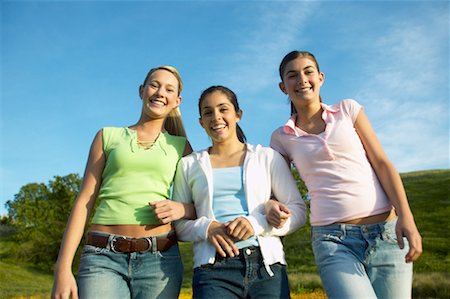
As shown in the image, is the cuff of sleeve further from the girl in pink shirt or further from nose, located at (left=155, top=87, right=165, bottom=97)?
nose, located at (left=155, top=87, right=165, bottom=97)

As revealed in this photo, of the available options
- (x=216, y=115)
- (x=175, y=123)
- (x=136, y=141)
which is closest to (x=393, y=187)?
(x=216, y=115)

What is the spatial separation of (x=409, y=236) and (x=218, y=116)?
2057mm

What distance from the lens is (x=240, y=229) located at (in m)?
3.74

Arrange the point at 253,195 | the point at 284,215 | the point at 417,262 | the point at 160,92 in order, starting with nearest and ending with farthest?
the point at 284,215 < the point at 253,195 < the point at 160,92 < the point at 417,262

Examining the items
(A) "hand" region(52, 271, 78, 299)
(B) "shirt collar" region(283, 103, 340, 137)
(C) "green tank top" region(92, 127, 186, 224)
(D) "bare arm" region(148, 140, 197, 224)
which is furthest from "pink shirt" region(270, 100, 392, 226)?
(A) "hand" region(52, 271, 78, 299)

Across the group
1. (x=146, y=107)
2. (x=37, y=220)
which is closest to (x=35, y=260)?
(x=37, y=220)

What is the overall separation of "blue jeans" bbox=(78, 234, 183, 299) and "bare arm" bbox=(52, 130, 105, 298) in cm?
13

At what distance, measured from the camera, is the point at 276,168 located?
4.26 metres

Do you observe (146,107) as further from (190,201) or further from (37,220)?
(37,220)

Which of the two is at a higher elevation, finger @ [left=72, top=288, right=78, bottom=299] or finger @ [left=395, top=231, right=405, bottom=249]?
finger @ [left=395, top=231, right=405, bottom=249]

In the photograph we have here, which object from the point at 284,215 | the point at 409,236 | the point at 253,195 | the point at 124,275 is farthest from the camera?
the point at 253,195

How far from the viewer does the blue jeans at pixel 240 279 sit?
12.1ft

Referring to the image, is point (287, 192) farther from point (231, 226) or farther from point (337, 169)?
point (231, 226)

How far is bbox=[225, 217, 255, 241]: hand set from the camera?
373cm
